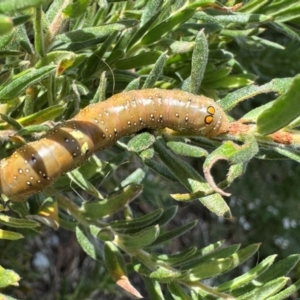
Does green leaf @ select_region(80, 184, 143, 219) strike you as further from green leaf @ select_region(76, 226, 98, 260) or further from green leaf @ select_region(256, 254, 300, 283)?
green leaf @ select_region(256, 254, 300, 283)

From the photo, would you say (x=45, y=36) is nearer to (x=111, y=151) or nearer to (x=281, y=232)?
(x=111, y=151)

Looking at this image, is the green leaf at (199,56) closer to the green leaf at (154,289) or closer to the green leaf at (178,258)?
the green leaf at (178,258)

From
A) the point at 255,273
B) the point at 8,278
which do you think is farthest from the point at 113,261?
the point at 8,278

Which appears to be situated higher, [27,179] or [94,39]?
[94,39]

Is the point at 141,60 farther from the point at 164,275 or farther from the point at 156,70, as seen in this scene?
the point at 164,275

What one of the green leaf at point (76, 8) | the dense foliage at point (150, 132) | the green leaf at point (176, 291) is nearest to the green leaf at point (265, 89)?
the dense foliage at point (150, 132)

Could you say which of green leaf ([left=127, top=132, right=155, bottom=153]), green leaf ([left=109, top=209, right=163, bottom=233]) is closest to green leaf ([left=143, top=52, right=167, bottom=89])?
green leaf ([left=127, top=132, right=155, bottom=153])

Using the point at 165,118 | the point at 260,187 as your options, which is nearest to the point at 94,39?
the point at 165,118
